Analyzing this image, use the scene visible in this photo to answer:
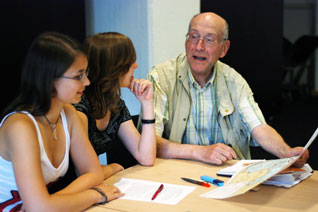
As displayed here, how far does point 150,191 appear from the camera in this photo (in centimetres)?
158

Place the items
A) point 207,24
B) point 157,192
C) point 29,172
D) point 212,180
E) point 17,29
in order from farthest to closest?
Answer: 1. point 17,29
2. point 207,24
3. point 212,180
4. point 157,192
5. point 29,172

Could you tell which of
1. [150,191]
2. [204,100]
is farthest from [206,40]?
[150,191]

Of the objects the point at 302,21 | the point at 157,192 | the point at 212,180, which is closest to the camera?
the point at 157,192

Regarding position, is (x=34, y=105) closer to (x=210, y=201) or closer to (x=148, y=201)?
(x=148, y=201)

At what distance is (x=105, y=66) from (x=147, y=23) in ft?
4.03

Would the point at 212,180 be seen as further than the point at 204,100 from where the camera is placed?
No

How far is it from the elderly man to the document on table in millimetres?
716

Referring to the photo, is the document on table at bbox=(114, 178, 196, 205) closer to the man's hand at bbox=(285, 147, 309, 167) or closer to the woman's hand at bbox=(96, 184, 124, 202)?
the woman's hand at bbox=(96, 184, 124, 202)

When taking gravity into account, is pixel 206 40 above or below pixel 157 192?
above

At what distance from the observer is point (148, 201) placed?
58.5 inches

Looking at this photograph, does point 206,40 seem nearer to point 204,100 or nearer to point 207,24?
point 207,24

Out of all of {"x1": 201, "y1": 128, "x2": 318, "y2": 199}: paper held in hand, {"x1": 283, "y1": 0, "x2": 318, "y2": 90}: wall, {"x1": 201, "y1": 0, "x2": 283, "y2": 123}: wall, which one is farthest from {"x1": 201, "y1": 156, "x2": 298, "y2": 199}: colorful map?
{"x1": 283, "y1": 0, "x2": 318, "y2": 90}: wall

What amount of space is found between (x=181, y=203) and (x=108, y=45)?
85cm

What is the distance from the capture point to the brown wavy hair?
1927 millimetres
